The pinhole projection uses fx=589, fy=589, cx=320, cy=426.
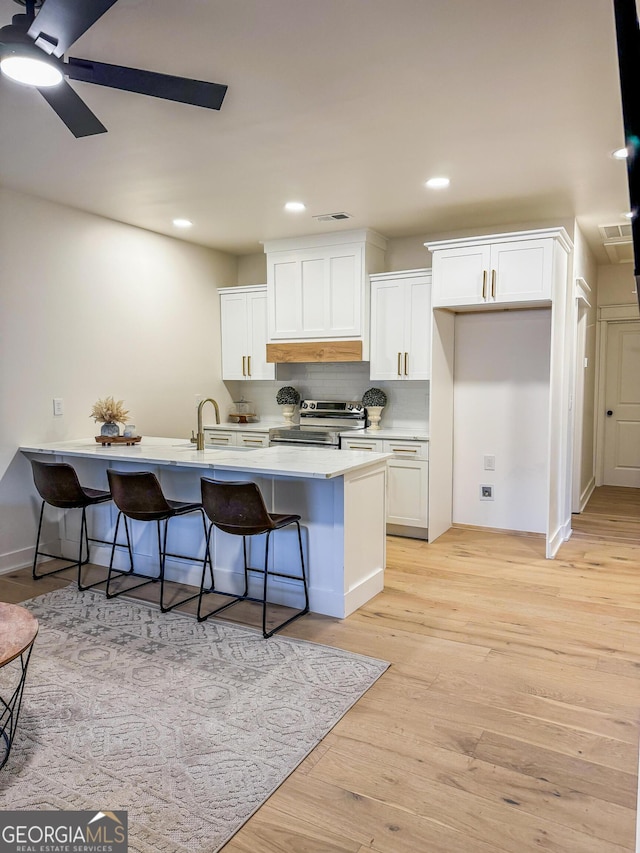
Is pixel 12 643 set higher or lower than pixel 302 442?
lower

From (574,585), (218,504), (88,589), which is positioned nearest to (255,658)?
(218,504)

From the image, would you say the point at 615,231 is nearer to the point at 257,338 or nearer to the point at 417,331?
the point at 417,331

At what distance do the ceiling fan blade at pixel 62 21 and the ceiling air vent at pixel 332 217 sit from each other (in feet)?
9.61

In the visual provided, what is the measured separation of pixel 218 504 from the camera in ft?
10.1

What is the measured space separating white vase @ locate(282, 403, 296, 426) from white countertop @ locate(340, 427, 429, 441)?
96 cm

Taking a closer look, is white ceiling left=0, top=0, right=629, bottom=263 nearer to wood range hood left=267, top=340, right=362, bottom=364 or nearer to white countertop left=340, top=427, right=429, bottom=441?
wood range hood left=267, top=340, right=362, bottom=364

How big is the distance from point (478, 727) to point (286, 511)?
1578 millimetres

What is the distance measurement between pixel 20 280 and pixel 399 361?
9.77 feet

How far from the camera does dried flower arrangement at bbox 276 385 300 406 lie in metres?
5.98

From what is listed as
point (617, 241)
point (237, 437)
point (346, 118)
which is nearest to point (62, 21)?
point (346, 118)

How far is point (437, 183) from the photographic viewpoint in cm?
388

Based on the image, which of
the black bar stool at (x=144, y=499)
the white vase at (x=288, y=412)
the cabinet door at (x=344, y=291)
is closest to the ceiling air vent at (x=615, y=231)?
the cabinet door at (x=344, y=291)

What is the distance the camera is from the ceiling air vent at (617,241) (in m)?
4.97

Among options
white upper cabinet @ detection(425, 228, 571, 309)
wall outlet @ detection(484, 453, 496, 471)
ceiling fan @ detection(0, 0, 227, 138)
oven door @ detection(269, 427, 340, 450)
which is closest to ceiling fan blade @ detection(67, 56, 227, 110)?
ceiling fan @ detection(0, 0, 227, 138)
